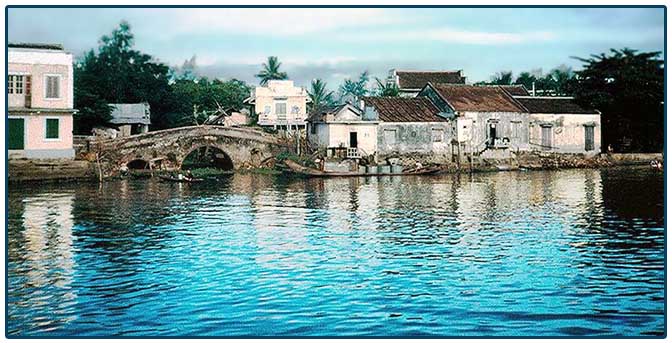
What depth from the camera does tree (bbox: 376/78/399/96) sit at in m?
42.2

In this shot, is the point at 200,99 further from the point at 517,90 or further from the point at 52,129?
the point at 52,129

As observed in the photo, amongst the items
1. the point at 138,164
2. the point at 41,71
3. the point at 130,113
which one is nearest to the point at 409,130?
the point at 138,164

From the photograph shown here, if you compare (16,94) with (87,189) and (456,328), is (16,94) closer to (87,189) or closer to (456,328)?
(87,189)

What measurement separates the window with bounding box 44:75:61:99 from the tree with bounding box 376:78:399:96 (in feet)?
65.2

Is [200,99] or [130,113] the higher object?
[200,99]

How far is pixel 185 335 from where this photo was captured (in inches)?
316

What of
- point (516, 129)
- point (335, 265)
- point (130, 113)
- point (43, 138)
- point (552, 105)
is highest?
point (552, 105)

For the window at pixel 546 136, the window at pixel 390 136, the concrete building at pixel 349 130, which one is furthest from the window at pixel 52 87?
the window at pixel 546 136

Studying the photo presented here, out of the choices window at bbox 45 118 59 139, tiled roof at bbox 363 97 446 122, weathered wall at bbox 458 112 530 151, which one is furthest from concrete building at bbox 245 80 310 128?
window at bbox 45 118 59 139

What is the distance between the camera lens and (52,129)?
82.8 feet

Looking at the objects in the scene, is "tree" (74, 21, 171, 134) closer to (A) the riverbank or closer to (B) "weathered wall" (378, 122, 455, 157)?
(A) the riverbank

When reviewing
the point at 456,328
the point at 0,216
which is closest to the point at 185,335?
the point at 0,216

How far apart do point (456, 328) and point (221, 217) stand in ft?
32.1

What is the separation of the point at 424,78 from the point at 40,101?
2470 centimetres
